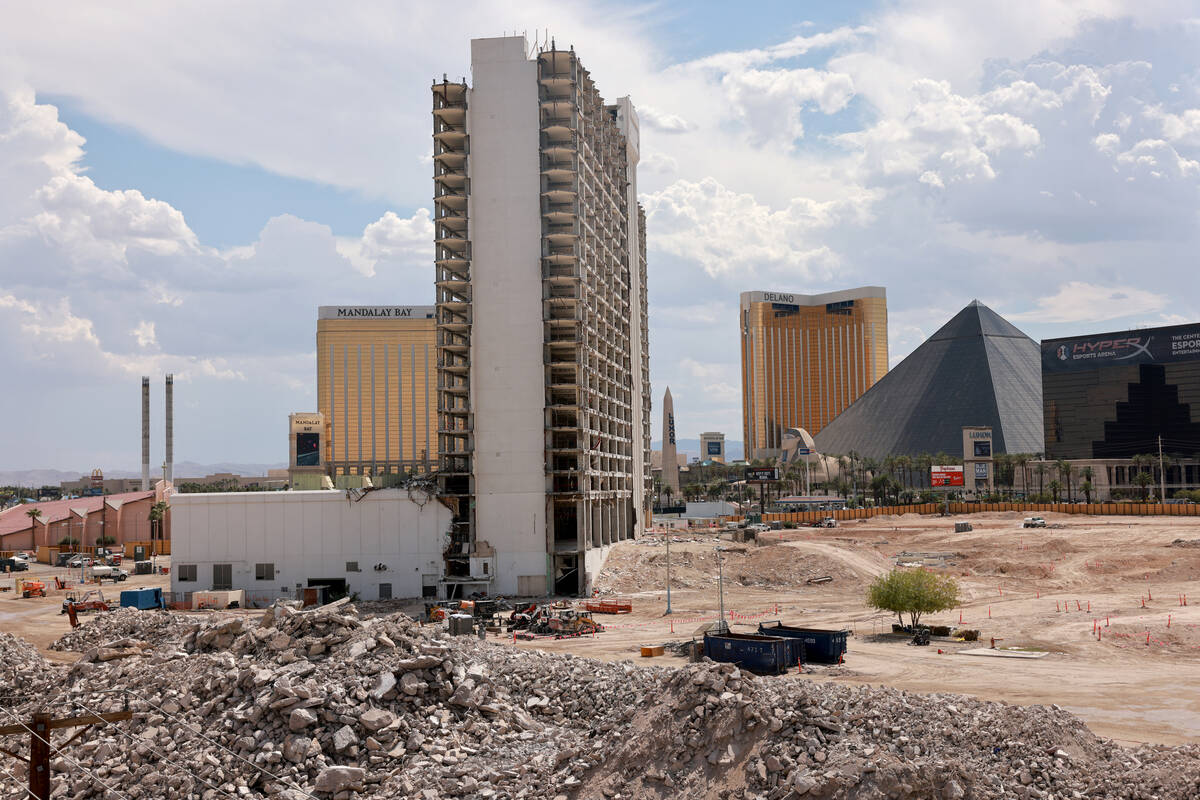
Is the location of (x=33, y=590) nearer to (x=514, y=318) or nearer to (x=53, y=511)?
(x=514, y=318)

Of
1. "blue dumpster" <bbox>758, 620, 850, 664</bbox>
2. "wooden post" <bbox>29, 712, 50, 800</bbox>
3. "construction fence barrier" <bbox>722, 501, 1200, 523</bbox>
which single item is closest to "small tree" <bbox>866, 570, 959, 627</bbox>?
"blue dumpster" <bbox>758, 620, 850, 664</bbox>

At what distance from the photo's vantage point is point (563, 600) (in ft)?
267

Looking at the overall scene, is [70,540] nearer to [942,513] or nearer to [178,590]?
[178,590]

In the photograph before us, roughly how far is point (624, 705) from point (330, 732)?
376 inches

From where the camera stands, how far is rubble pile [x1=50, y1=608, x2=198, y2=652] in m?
50.6

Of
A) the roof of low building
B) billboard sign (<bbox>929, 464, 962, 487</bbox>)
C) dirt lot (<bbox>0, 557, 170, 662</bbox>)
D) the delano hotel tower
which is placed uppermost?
the delano hotel tower

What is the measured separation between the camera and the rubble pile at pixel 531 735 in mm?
26203

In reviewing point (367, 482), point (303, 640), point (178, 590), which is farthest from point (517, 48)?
point (303, 640)

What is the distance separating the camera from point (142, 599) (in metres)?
75.1

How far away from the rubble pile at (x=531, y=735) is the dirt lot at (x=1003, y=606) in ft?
28.8

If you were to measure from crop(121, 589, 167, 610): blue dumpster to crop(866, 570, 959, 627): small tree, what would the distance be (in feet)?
177

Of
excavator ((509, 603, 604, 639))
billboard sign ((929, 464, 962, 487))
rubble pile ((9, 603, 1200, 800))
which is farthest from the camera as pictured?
billboard sign ((929, 464, 962, 487))

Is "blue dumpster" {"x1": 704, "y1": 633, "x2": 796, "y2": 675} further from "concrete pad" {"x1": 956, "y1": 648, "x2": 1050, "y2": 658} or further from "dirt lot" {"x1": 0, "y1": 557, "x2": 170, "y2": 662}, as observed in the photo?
"dirt lot" {"x1": 0, "y1": 557, "x2": 170, "y2": 662}

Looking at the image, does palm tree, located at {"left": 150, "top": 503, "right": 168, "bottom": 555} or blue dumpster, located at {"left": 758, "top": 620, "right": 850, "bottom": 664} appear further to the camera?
palm tree, located at {"left": 150, "top": 503, "right": 168, "bottom": 555}
